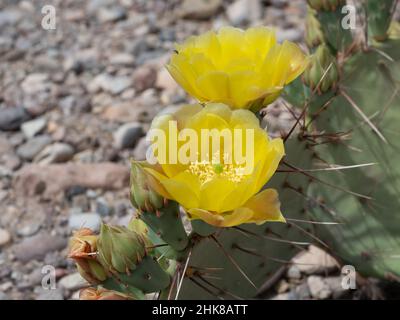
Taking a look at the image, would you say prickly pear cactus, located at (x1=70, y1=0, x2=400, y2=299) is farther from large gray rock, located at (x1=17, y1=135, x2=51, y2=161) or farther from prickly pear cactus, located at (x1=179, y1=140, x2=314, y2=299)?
large gray rock, located at (x1=17, y1=135, x2=51, y2=161)

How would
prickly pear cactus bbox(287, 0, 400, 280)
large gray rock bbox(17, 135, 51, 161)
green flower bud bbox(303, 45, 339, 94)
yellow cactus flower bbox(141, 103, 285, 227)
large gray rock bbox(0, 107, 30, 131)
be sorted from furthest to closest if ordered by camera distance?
large gray rock bbox(0, 107, 30, 131) → large gray rock bbox(17, 135, 51, 161) → prickly pear cactus bbox(287, 0, 400, 280) → green flower bud bbox(303, 45, 339, 94) → yellow cactus flower bbox(141, 103, 285, 227)

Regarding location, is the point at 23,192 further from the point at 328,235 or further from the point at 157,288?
the point at 157,288

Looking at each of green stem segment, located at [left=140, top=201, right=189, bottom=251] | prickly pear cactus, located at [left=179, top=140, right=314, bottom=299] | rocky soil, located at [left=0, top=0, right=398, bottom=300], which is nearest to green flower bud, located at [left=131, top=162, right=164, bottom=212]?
green stem segment, located at [left=140, top=201, right=189, bottom=251]

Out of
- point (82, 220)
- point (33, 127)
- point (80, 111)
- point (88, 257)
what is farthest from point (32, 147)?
point (88, 257)

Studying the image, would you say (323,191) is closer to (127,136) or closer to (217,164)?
(217,164)

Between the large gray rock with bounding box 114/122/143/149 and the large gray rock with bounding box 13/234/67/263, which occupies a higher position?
the large gray rock with bounding box 114/122/143/149

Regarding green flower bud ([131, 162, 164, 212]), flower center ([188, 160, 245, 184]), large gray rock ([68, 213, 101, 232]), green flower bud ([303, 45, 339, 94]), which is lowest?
large gray rock ([68, 213, 101, 232])

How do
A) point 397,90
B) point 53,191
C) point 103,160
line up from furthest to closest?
point 103,160, point 53,191, point 397,90
